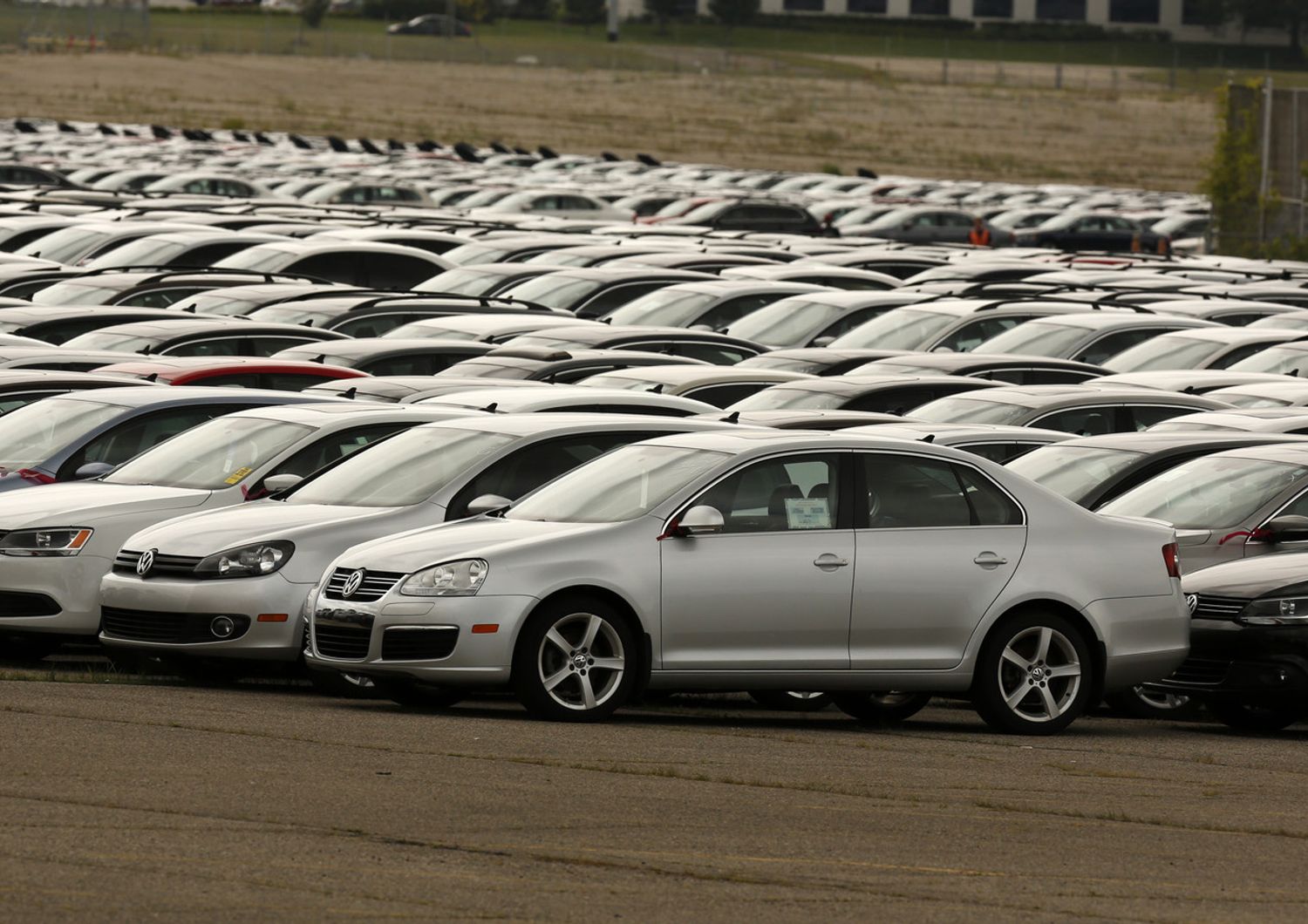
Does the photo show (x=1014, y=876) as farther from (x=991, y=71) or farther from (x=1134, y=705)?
(x=991, y=71)

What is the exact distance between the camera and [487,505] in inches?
473

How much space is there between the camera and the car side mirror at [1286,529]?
41.1ft

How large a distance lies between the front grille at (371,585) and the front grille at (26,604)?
2087 mm

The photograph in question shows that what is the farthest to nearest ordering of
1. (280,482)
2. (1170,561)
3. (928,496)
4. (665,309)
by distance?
1. (665,309)
2. (280,482)
3. (1170,561)
4. (928,496)

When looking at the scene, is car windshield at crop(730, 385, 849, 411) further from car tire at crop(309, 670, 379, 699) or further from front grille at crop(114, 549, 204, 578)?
front grille at crop(114, 549, 204, 578)

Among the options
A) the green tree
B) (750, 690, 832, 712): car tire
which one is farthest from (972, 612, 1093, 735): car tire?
the green tree

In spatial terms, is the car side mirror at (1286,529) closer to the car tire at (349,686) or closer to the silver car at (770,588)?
the silver car at (770,588)

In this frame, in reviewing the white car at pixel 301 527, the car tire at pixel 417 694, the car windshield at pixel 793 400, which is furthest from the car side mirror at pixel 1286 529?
the car windshield at pixel 793 400

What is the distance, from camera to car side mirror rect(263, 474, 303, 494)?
13.0 metres

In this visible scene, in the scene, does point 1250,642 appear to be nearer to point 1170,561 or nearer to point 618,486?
point 1170,561

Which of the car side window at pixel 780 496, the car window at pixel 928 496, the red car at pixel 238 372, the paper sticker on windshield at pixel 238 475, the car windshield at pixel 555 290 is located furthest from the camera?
the car windshield at pixel 555 290

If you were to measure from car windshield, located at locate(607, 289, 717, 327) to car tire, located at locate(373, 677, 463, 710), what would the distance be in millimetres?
13255

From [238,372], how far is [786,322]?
8.43 metres

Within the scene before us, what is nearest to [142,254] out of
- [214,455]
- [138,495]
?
[214,455]
